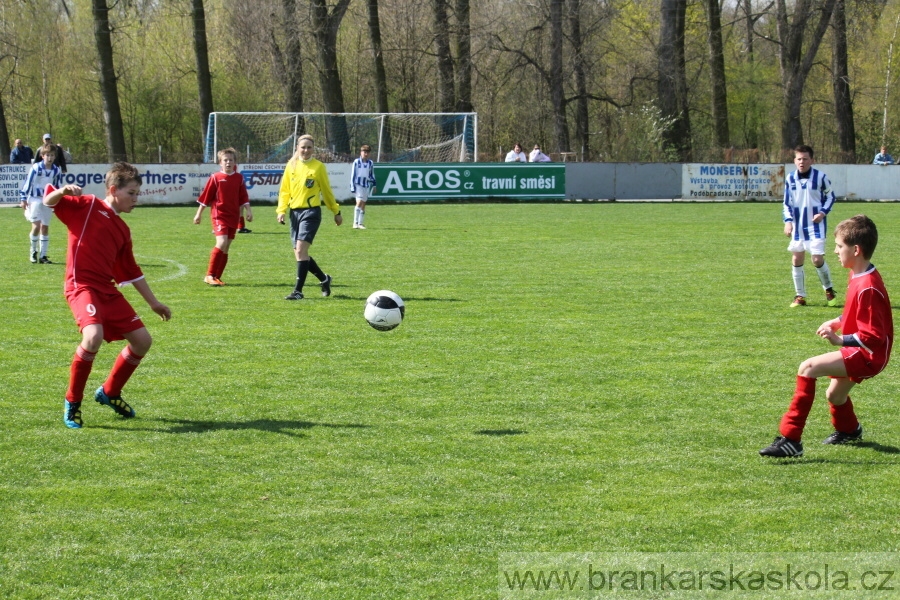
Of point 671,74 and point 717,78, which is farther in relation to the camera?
point 717,78

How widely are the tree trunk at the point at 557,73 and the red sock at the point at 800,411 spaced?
37.7 metres

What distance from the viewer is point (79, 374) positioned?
6355mm

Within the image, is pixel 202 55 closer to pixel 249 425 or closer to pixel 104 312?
pixel 104 312

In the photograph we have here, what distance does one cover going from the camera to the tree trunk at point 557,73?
4150cm

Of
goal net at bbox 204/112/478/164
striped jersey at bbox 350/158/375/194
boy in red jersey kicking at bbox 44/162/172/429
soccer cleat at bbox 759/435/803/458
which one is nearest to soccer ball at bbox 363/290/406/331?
boy in red jersey kicking at bbox 44/162/172/429

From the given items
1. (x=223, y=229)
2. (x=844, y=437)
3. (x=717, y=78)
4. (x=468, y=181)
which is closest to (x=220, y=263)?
(x=223, y=229)

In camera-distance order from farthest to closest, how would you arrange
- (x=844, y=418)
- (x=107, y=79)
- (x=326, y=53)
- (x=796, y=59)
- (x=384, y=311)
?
(x=796, y=59), (x=326, y=53), (x=107, y=79), (x=384, y=311), (x=844, y=418)

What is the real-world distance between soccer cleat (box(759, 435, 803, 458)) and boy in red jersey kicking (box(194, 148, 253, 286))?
8.70 m

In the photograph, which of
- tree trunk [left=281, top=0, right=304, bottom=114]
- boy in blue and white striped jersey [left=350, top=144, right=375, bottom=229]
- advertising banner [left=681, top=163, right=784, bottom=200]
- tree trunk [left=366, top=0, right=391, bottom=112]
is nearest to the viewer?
boy in blue and white striped jersey [left=350, top=144, right=375, bottom=229]

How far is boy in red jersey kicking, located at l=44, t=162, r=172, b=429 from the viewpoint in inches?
250

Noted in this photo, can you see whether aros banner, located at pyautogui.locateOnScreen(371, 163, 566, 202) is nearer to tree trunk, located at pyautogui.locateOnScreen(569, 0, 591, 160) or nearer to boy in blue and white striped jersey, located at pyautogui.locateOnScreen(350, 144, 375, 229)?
boy in blue and white striped jersey, located at pyautogui.locateOnScreen(350, 144, 375, 229)

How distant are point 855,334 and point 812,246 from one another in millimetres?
6805

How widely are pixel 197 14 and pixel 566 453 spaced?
3430 cm

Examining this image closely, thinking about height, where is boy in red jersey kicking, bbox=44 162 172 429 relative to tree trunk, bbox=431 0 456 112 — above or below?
below
